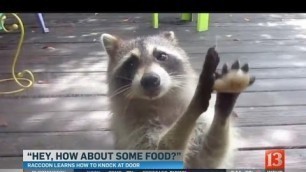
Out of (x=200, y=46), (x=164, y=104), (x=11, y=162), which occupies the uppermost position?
(x=200, y=46)

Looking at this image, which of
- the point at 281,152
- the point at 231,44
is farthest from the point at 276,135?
the point at 231,44

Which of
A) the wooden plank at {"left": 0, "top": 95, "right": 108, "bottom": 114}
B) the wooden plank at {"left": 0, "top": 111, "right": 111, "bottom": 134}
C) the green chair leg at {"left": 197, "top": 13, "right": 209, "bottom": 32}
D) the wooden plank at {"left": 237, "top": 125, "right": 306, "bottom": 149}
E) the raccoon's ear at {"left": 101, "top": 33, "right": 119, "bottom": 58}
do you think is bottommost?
the wooden plank at {"left": 237, "top": 125, "right": 306, "bottom": 149}

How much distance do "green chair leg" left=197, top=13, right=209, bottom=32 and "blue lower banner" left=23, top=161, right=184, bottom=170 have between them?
27 cm

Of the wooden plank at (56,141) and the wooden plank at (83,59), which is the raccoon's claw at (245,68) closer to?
the wooden plank at (83,59)

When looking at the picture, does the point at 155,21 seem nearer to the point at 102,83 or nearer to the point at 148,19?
the point at 148,19

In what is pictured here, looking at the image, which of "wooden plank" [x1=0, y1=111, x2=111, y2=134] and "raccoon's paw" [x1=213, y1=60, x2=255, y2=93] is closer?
"raccoon's paw" [x1=213, y1=60, x2=255, y2=93]

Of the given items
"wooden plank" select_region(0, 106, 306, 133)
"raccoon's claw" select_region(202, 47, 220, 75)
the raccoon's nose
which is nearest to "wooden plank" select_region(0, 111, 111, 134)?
"wooden plank" select_region(0, 106, 306, 133)

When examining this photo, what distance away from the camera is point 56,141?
1059 millimetres

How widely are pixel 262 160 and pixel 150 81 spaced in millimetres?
271

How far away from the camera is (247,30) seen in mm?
1089

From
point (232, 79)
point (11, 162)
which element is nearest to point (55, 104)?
point (11, 162)

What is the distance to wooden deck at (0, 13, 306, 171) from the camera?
3.42 feet

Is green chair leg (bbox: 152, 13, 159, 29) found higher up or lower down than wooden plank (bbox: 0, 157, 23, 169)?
higher up
